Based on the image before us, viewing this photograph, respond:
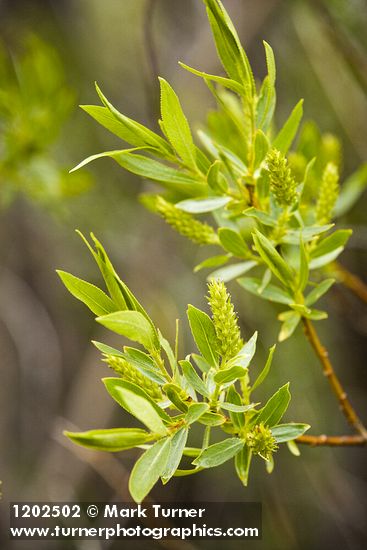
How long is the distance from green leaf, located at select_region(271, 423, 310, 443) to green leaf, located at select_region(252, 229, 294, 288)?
0.14 metres

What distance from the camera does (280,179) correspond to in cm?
49

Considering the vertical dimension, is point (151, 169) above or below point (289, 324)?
above

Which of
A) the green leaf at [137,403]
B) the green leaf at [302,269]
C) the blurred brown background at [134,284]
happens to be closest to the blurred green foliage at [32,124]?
the blurred brown background at [134,284]

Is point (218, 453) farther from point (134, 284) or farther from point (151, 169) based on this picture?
point (134, 284)

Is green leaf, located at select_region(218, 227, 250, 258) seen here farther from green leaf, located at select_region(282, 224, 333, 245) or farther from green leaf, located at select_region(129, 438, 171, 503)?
green leaf, located at select_region(129, 438, 171, 503)

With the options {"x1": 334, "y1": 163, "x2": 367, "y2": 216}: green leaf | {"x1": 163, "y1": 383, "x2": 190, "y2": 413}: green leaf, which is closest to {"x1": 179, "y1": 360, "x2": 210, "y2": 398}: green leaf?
{"x1": 163, "y1": 383, "x2": 190, "y2": 413}: green leaf

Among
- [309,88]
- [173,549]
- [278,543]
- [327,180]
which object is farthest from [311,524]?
[327,180]

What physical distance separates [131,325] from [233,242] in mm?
185

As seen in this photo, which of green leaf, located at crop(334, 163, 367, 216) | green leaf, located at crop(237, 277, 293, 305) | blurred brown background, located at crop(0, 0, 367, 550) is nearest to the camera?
green leaf, located at crop(237, 277, 293, 305)

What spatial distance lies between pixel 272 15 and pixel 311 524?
1594 millimetres

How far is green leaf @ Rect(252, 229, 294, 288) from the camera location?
466 millimetres

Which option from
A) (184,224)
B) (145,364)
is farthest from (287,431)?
(184,224)

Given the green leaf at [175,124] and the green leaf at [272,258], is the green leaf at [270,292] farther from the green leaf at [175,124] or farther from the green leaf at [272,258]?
the green leaf at [175,124]

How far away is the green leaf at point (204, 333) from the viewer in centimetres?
45
